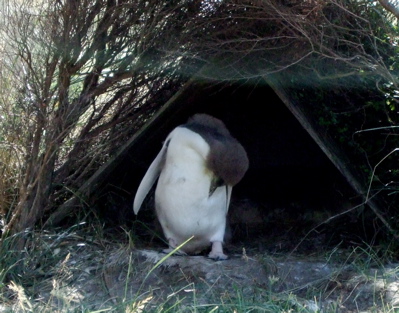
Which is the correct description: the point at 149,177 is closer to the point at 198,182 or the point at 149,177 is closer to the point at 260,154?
the point at 198,182

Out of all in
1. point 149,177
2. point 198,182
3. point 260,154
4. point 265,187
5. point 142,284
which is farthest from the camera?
point 260,154

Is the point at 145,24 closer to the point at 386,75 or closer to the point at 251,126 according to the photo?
the point at 386,75

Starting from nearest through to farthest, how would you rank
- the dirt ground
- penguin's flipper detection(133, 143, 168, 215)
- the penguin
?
the dirt ground
the penguin
penguin's flipper detection(133, 143, 168, 215)

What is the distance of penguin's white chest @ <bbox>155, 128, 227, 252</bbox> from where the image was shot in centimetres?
524

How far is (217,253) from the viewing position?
5285 mm

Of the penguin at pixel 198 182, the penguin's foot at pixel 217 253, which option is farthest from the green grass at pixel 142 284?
the penguin at pixel 198 182

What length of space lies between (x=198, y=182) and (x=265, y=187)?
1.88 m

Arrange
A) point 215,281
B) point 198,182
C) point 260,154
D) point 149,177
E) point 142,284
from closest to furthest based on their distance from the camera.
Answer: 1. point 142,284
2. point 215,281
3. point 198,182
4. point 149,177
5. point 260,154

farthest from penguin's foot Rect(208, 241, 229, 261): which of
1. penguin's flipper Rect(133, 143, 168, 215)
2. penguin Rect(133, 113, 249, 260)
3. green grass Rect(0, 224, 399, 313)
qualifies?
penguin's flipper Rect(133, 143, 168, 215)

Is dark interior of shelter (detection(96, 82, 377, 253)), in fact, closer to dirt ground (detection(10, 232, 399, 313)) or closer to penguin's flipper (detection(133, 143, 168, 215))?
penguin's flipper (detection(133, 143, 168, 215))

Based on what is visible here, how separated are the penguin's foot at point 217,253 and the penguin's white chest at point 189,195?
0.05 metres

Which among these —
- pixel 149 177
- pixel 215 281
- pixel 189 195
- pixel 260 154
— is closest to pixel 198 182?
pixel 189 195

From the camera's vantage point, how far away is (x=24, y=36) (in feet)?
15.8

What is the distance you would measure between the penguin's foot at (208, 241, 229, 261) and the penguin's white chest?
5cm
